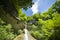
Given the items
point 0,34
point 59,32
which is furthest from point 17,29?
point 0,34

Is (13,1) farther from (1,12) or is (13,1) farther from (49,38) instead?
(49,38)

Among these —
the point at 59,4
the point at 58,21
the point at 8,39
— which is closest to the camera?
the point at 8,39

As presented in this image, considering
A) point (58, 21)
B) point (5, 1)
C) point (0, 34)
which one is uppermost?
point (58, 21)

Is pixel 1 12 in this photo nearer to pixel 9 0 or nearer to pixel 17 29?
pixel 9 0

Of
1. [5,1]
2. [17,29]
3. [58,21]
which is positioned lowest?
[5,1]

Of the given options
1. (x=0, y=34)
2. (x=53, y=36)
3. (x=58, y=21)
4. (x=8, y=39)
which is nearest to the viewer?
(x=0, y=34)

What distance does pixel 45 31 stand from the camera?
55.7ft

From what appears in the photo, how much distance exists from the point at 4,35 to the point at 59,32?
15.6 feet

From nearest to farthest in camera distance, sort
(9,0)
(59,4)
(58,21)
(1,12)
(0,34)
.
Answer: (1,12), (9,0), (0,34), (58,21), (59,4)

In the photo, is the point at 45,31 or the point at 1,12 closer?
the point at 1,12

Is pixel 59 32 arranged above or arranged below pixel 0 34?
above

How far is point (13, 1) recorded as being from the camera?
12289 mm

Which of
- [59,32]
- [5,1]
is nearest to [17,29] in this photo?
[59,32]

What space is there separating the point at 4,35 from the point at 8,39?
1216 millimetres
